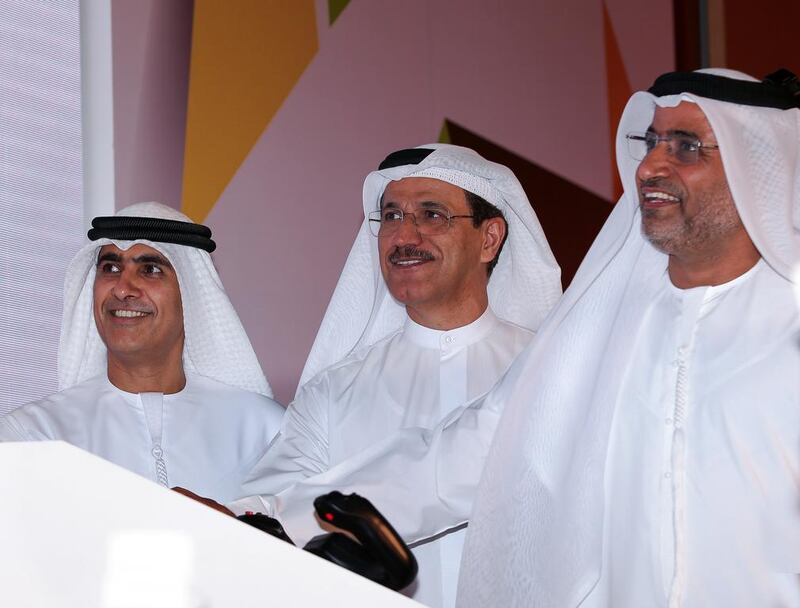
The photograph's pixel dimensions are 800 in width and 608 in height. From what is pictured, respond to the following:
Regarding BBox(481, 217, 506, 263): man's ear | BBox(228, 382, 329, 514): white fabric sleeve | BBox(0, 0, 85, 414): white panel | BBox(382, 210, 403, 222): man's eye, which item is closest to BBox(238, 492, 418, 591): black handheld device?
BBox(228, 382, 329, 514): white fabric sleeve

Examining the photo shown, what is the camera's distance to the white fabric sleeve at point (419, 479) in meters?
2.74

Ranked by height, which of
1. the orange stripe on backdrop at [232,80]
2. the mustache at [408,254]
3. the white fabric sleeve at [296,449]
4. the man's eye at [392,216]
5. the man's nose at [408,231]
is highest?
the orange stripe on backdrop at [232,80]

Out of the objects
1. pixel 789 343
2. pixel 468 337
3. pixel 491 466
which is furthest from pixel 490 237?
pixel 789 343

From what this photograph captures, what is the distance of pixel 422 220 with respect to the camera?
11.5 feet

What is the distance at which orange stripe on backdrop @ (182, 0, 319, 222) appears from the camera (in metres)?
4.20

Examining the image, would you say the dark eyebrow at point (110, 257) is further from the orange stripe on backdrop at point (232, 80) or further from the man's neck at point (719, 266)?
the man's neck at point (719, 266)

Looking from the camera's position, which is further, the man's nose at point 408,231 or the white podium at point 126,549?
the man's nose at point 408,231

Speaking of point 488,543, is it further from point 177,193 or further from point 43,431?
point 177,193

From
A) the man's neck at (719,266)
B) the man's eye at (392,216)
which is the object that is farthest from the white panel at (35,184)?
the man's neck at (719,266)

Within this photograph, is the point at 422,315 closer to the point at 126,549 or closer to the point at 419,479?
the point at 419,479

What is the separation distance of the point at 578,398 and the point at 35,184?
6.75ft

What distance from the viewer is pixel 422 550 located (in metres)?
3.15

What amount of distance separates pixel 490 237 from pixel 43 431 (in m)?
1.46

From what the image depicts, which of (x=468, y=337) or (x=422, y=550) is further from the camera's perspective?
(x=468, y=337)
